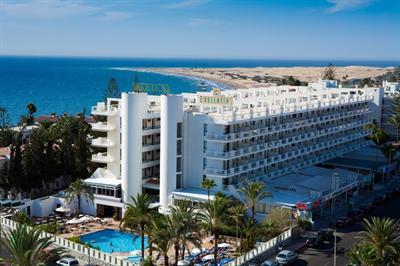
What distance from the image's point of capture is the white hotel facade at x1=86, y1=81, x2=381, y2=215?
170 feet

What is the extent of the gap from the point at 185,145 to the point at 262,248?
52.5 ft

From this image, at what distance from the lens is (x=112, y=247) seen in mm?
45938

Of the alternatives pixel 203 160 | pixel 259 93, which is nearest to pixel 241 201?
pixel 203 160

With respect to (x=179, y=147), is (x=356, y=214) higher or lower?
lower

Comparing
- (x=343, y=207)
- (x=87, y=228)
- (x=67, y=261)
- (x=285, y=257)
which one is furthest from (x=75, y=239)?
(x=343, y=207)

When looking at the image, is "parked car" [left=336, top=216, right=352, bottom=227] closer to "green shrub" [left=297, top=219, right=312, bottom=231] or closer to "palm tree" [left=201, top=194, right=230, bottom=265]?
"green shrub" [left=297, top=219, right=312, bottom=231]

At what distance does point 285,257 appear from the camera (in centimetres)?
3956

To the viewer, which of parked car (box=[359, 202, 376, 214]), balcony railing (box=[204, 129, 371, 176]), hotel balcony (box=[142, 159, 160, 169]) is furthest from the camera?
parked car (box=[359, 202, 376, 214])

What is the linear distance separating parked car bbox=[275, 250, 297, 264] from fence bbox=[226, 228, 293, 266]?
4.09ft

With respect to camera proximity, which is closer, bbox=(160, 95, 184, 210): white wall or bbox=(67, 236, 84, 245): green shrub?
bbox=(67, 236, 84, 245): green shrub

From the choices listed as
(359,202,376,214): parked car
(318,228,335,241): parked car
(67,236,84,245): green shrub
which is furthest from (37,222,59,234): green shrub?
(359,202,376,214): parked car

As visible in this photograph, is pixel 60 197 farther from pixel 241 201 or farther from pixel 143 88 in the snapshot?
pixel 241 201

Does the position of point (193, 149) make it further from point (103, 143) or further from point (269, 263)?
point (269, 263)

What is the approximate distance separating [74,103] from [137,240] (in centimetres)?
14854
